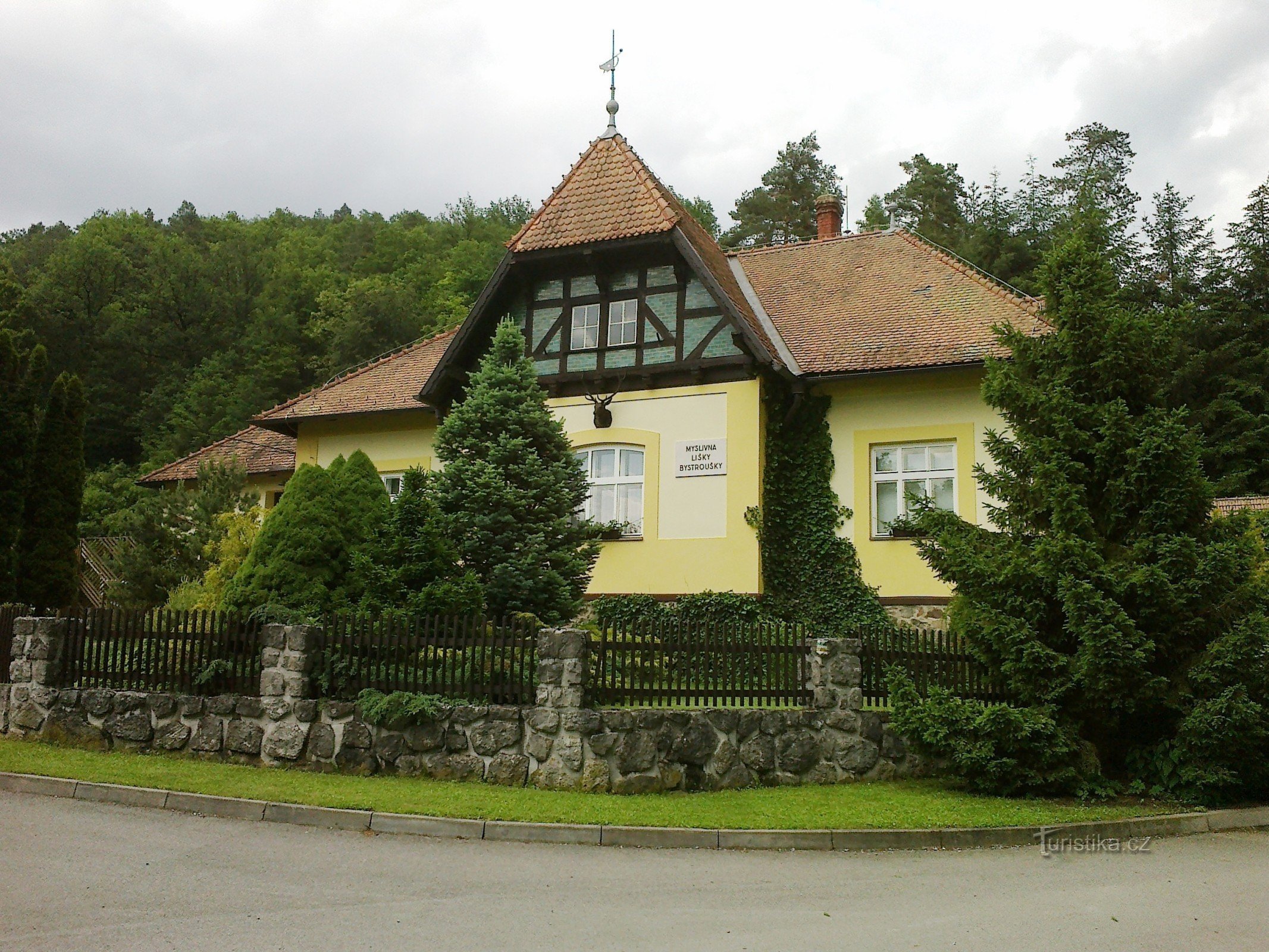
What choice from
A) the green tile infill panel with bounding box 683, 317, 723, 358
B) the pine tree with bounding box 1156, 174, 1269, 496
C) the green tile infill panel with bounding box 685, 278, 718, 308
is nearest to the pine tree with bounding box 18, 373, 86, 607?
the green tile infill panel with bounding box 683, 317, 723, 358

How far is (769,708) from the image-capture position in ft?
36.9

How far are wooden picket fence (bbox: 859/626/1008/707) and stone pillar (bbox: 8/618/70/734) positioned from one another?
9.02m

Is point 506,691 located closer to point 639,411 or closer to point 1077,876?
point 1077,876

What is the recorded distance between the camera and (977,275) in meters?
20.5

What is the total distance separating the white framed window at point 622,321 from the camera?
19.5 meters

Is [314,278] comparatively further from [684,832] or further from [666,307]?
[684,832]

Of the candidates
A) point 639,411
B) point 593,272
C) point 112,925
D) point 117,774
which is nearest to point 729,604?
point 639,411

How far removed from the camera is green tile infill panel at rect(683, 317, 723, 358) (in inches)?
743

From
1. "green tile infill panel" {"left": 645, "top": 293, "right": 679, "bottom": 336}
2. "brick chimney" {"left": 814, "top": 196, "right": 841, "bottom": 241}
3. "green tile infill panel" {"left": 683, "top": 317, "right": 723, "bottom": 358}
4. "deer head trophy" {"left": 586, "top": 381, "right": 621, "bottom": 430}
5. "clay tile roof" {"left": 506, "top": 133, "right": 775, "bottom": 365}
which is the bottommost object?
"deer head trophy" {"left": 586, "top": 381, "right": 621, "bottom": 430}

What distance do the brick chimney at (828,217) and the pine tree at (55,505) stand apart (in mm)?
16594

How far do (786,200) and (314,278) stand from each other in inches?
930

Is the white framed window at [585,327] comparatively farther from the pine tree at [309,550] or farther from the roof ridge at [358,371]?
the pine tree at [309,550]

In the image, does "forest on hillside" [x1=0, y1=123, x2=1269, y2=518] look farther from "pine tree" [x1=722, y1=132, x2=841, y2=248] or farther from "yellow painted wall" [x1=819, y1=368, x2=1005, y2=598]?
"yellow painted wall" [x1=819, y1=368, x2=1005, y2=598]

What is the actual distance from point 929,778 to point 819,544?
23.8ft
